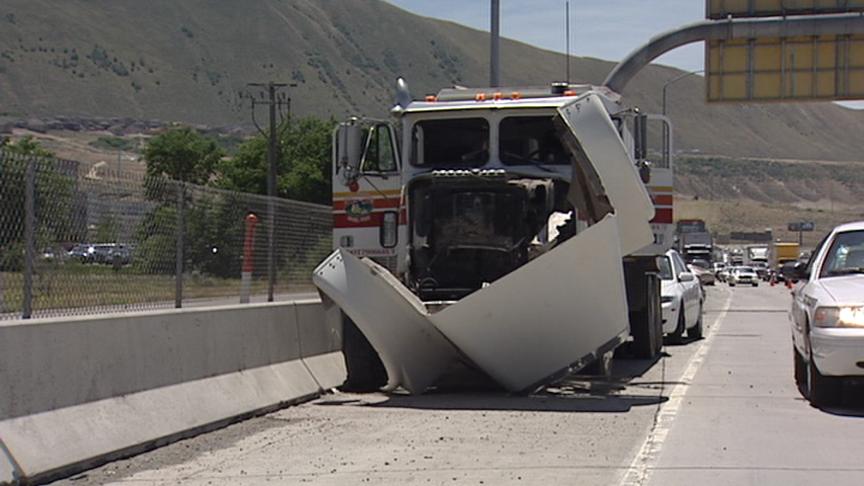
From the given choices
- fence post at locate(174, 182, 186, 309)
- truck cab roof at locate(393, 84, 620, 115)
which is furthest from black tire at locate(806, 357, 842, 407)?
fence post at locate(174, 182, 186, 309)

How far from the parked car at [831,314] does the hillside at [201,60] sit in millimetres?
108801

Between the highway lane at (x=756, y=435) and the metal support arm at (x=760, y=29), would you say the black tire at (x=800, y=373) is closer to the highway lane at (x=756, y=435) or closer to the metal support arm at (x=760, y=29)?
the highway lane at (x=756, y=435)

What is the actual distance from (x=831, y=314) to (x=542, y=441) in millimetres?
3393

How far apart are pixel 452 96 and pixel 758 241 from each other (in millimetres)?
134711

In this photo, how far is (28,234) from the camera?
32.5 ft

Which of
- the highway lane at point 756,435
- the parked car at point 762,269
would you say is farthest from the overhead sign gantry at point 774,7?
the parked car at point 762,269

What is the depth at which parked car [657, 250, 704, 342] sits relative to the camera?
73.8ft

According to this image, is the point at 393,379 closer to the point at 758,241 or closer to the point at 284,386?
the point at 284,386

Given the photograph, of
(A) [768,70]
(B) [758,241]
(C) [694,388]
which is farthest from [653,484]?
(B) [758,241]

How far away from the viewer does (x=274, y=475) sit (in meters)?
9.51

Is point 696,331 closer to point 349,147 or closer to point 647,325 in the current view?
point 647,325

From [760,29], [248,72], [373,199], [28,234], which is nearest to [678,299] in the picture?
[373,199]

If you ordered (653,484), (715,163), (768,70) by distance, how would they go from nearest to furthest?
(653,484) → (768,70) → (715,163)

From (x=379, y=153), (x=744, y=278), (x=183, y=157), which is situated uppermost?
(x=183, y=157)
